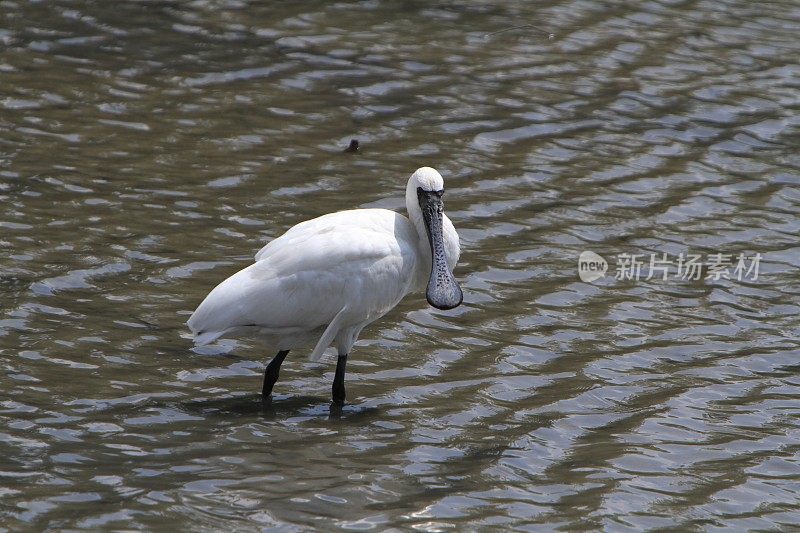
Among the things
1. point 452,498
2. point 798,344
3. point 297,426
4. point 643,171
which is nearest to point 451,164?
point 643,171

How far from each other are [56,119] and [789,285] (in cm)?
587

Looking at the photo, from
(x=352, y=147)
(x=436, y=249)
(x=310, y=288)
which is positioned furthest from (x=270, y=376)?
(x=352, y=147)

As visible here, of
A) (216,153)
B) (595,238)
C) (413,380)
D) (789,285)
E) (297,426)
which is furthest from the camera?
(216,153)

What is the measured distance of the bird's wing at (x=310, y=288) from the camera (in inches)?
301

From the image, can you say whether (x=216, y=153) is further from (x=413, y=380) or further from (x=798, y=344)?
(x=798, y=344)

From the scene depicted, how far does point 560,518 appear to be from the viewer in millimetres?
6324

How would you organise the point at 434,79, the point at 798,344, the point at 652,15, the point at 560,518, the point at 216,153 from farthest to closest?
the point at 652,15, the point at 434,79, the point at 216,153, the point at 798,344, the point at 560,518

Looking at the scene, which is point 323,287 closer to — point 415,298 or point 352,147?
point 415,298

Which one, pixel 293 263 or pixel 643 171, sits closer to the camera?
pixel 293 263

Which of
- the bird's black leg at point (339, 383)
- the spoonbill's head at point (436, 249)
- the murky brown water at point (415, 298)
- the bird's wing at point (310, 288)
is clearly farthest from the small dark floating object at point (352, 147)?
the bird's black leg at point (339, 383)

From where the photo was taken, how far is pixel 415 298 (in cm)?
945

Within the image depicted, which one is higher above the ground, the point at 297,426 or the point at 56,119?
the point at 56,119

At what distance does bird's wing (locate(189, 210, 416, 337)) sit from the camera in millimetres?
7637
